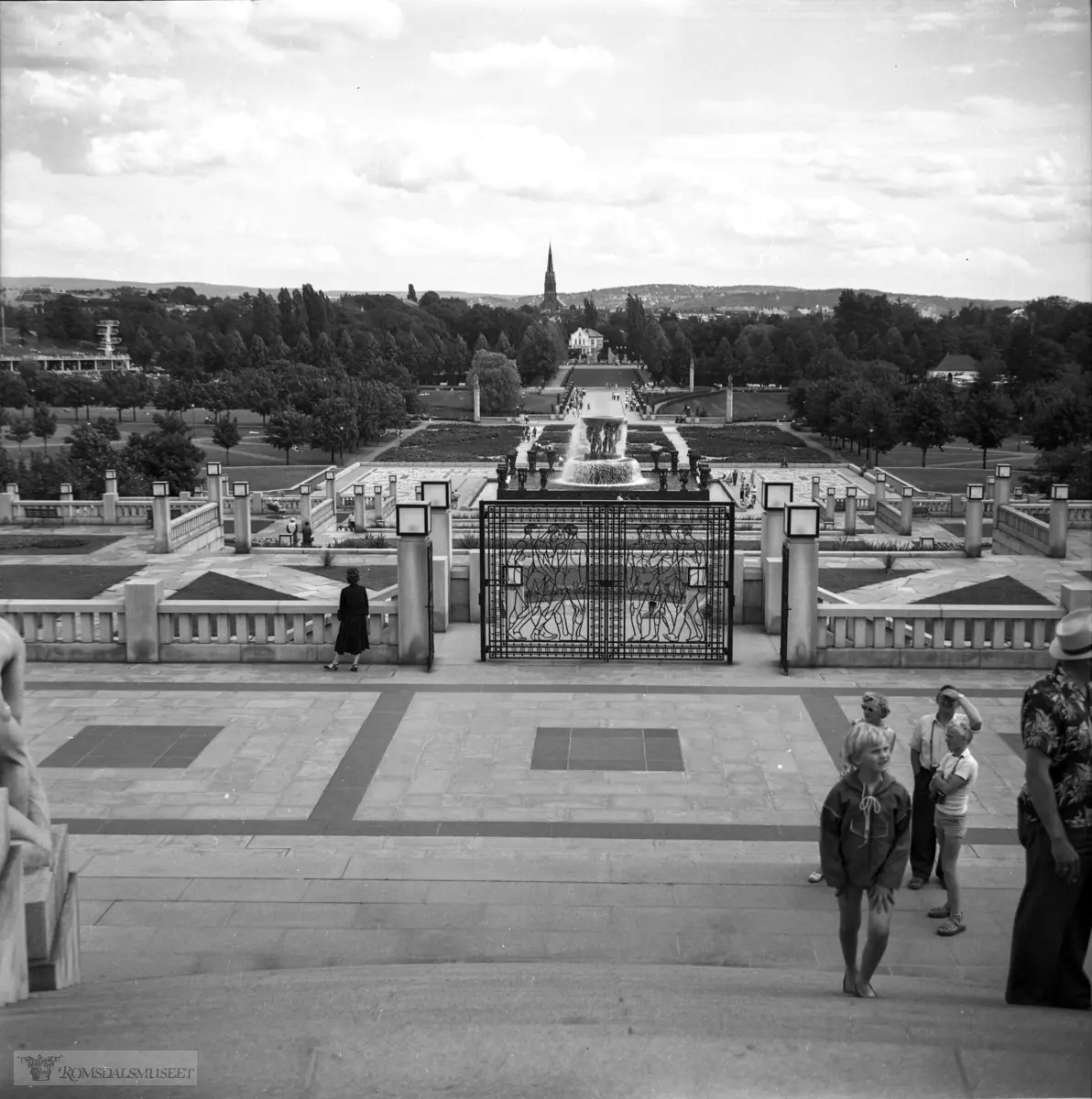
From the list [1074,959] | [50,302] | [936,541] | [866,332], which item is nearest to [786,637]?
[1074,959]

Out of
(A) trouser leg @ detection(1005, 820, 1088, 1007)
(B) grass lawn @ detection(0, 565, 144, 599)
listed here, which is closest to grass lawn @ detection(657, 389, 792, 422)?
(B) grass lawn @ detection(0, 565, 144, 599)

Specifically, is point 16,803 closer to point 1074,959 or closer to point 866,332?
point 1074,959

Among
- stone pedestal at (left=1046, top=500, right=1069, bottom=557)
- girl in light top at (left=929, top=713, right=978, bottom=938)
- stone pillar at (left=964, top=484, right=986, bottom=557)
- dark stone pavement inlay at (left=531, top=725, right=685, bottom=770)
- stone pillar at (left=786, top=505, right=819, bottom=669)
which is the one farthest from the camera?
stone pillar at (left=964, top=484, right=986, bottom=557)

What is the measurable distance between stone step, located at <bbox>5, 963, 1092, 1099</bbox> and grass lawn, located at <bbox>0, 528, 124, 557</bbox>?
28.2 metres

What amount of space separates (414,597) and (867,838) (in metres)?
9.56

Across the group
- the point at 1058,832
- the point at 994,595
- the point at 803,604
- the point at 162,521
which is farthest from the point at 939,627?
the point at 162,521

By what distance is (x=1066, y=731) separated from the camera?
20.8 ft

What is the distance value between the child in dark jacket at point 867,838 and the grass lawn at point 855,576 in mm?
21026

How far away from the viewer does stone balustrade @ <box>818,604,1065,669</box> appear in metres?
15.7

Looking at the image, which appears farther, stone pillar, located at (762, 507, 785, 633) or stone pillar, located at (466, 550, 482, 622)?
stone pillar, located at (466, 550, 482, 622)

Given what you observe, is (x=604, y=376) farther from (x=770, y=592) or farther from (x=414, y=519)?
(x=414, y=519)

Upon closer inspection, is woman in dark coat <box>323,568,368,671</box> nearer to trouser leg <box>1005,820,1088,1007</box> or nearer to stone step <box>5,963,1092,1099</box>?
stone step <box>5,963,1092,1099</box>

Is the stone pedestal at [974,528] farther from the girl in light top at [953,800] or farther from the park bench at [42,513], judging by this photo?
the park bench at [42,513]

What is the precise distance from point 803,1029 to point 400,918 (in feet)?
11.3
